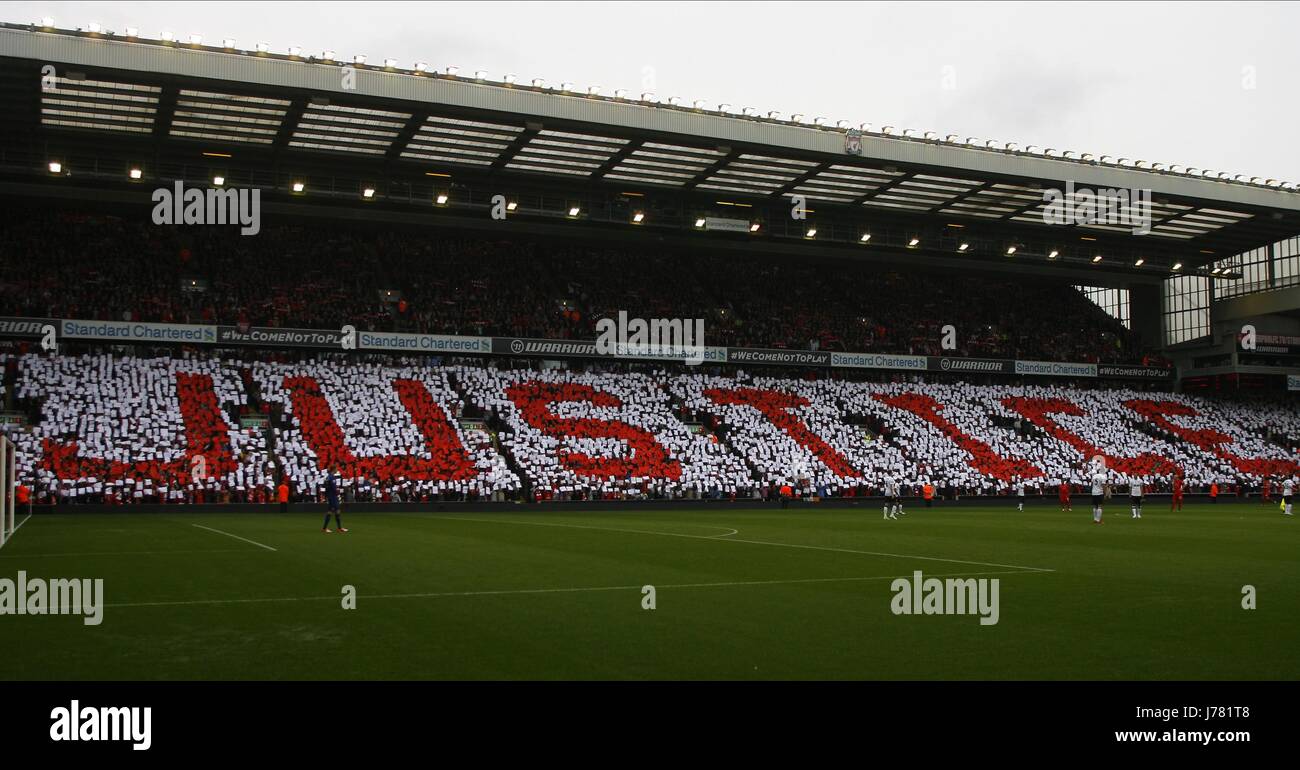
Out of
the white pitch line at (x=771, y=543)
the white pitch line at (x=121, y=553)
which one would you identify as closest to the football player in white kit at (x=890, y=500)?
the white pitch line at (x=771, y=543)

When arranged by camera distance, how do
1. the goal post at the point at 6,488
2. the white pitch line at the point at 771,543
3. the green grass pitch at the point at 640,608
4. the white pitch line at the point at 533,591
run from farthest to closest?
the goal post at the point at 6,488, the white pitch line at the point at 771,543, the white pitch line at the point at 533,591, the green grass pitch at the point at 640,608

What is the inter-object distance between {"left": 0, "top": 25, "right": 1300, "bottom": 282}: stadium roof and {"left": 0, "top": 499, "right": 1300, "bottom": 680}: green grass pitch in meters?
22.9

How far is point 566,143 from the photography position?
55.6 metres

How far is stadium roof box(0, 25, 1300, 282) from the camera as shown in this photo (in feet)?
151

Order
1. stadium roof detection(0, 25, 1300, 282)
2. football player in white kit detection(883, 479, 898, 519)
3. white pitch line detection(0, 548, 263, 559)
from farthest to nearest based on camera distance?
stadium roof detection(0, 25, 1300, 282) < football player in white kit detection(883, 479, 898, 519) < white pitch line detection(0, 548, 263, 559)

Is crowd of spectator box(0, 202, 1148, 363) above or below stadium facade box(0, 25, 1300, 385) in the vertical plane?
below

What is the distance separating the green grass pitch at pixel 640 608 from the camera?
1111cm

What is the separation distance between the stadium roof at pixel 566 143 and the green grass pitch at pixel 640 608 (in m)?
22.9

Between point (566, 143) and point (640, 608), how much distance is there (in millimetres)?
43203

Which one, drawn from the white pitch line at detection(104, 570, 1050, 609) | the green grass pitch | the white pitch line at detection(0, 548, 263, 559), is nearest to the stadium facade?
the green grass pitch

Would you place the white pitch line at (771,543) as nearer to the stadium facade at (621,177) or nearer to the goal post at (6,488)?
the goal post at (6,488)

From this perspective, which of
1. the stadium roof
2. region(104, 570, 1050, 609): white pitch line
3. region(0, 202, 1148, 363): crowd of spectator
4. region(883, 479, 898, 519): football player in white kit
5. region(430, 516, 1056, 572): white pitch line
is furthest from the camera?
region(0, 202, 1148, 363): crowd of spectator

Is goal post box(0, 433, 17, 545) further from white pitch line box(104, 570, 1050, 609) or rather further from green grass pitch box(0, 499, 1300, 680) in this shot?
white pitch line box(104, 570, 1050, 609)
